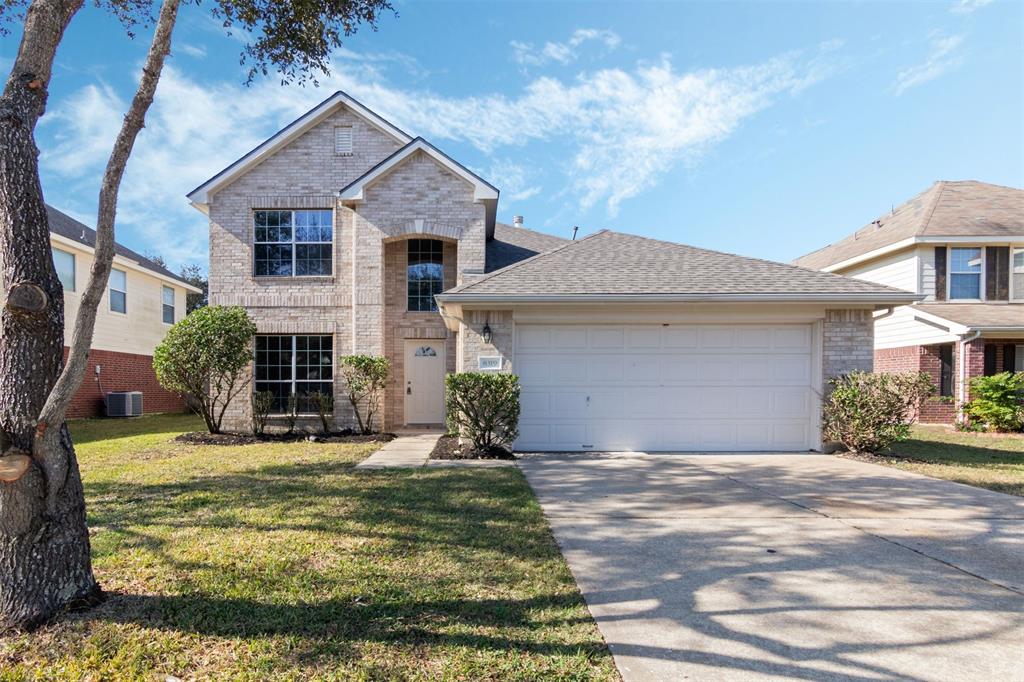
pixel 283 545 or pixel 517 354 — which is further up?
pixel 517 354

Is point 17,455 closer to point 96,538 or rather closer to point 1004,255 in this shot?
point 96,538

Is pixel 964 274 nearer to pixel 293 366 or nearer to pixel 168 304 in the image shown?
pixel 293 366

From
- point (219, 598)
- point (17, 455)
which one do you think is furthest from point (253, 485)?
point (17, 455)

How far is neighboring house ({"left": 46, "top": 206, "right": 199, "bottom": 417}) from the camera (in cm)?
1548

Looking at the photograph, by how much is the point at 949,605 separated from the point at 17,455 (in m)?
5.87

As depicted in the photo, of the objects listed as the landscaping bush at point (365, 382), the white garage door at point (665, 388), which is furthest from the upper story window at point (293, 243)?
the white garage door at point (665, 388)

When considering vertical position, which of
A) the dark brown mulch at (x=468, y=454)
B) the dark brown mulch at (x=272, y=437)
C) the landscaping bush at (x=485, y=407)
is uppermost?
the landscaping bush at (x=485, y=407)

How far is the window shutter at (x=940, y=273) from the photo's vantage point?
1477 centimetres

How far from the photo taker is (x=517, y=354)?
9.41 meters

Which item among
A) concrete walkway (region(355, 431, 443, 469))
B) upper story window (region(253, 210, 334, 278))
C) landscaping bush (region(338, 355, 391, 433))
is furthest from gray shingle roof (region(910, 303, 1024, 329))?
upper story window (region(253, 210, 334, 278))

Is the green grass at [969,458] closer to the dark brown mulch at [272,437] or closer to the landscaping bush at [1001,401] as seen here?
the landscaping bush at [1001,401]

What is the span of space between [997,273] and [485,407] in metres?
15.7

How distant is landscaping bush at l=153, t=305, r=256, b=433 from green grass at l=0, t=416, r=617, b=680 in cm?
488

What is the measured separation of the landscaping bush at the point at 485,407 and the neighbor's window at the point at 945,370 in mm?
13051
